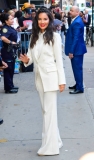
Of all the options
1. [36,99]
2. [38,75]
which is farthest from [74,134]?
[36,99]

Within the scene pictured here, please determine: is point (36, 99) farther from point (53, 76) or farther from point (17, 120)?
point (53, 76)

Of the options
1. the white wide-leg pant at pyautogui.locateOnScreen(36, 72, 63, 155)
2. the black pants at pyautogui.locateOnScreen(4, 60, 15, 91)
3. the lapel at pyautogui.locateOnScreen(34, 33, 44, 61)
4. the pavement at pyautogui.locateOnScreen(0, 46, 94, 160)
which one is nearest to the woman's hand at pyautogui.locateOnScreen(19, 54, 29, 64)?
the lapel at pyautogui.locateOnScreen(34, 33, 44, 61)

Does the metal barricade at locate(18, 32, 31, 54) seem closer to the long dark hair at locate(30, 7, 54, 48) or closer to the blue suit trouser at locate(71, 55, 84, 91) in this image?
the blue suit trouser at locate(71, 55, 84, 91)

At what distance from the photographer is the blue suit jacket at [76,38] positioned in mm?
8414

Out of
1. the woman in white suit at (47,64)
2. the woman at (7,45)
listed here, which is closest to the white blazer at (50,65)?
the woman in white suit at (47,64)

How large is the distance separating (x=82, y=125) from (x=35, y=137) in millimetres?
917

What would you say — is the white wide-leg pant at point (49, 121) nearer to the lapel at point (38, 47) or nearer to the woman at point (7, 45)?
the lapel at point (38, 47)

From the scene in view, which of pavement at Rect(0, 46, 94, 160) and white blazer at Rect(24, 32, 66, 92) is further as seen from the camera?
pavement at Rect(0, 46, 94, 160)

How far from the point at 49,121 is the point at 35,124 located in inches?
60.2

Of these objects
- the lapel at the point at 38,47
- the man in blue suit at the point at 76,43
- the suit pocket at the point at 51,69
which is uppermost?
the lapel at the point at 38,47

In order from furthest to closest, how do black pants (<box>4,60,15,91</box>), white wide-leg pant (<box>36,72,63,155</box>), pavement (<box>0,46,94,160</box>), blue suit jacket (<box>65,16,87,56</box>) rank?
1. black pants (<box>4,60,15,91</box>)
2. blue suit jacket (<box>65,16,87,56</box>)
3. pavement (<box>0,46,94,160</box>)
4. white wide-leg pant (<box>36,72,63,155</box>)

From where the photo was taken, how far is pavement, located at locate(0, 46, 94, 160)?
5.46 metres

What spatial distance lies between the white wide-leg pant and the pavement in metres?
0.11

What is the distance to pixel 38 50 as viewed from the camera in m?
5.09
